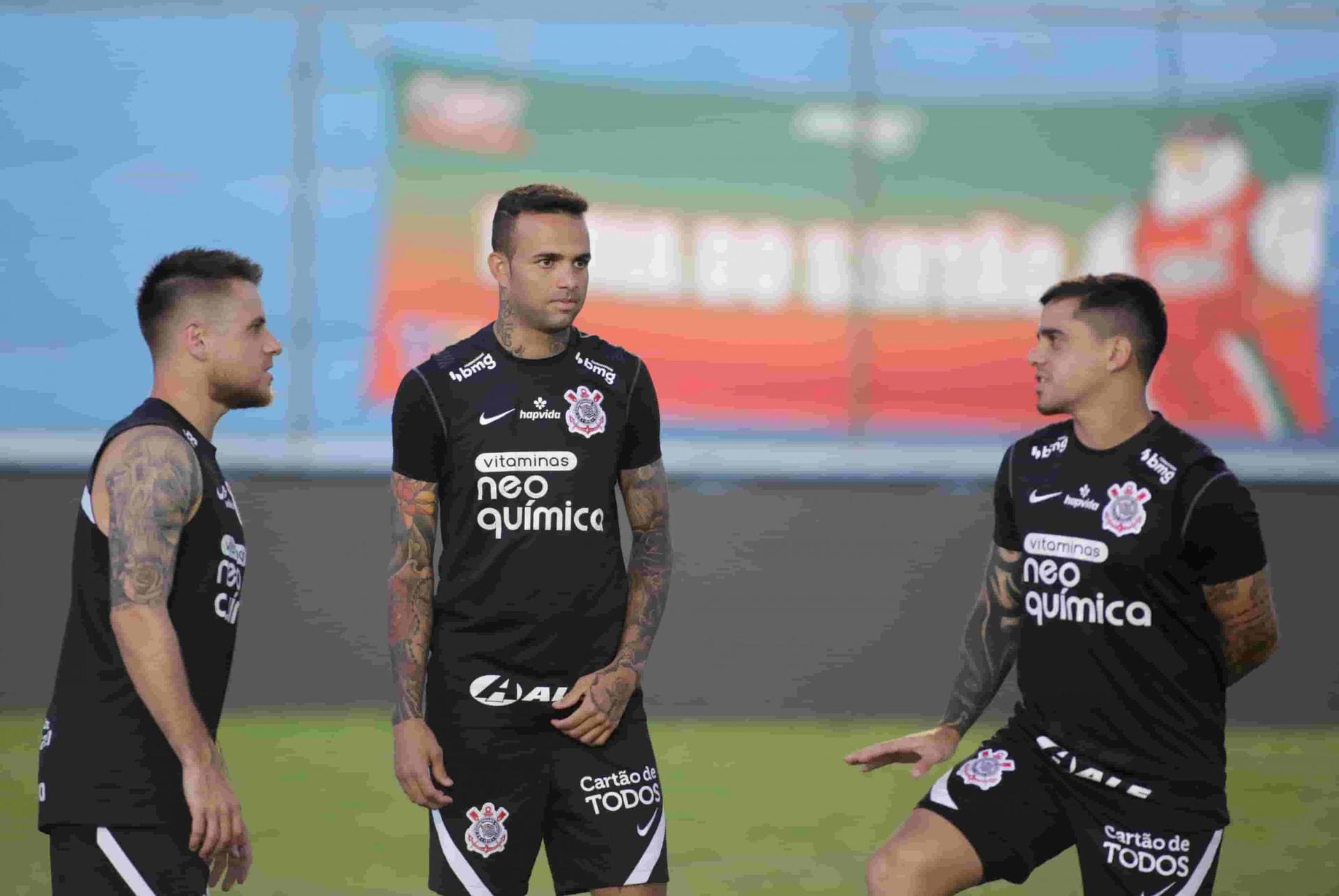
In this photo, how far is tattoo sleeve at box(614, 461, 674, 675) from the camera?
3725 mm

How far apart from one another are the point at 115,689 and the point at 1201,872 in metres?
2.33

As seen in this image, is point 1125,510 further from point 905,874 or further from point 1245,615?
point 905,874

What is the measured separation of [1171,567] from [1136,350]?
1.80ft

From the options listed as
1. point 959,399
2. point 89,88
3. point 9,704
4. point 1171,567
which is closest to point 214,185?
point 89,88

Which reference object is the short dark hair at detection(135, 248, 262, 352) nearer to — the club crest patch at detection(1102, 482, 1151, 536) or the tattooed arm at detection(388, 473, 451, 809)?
the tattooed arm at detection(388, 473, 451, 809)

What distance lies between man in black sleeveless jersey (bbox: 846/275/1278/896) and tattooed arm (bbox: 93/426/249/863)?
1421mm

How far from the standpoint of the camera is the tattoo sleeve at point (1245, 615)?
3471mm

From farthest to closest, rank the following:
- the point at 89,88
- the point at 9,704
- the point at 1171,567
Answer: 1. the point at 89,88
2. the point at 9,704
3. the point at 1171,567

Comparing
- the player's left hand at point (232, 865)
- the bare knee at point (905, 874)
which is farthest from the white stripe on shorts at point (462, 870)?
the bare knee at point (905, 874)

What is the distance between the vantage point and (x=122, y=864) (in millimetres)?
3016

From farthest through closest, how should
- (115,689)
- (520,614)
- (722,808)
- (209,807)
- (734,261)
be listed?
(734,261) < (722,808) < (520,614) < (115,689) < (209,807)

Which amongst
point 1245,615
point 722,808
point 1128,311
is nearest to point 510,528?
point 1128,311

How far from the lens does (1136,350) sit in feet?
12.2

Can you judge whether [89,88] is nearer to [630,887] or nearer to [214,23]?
[214,23]
